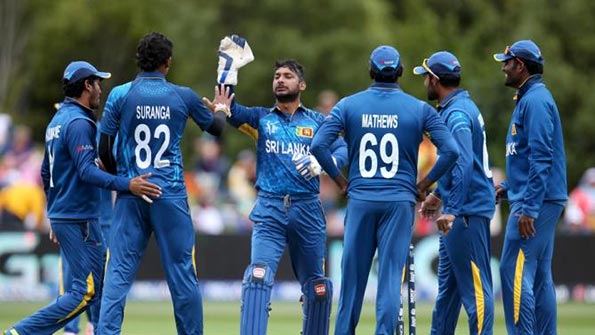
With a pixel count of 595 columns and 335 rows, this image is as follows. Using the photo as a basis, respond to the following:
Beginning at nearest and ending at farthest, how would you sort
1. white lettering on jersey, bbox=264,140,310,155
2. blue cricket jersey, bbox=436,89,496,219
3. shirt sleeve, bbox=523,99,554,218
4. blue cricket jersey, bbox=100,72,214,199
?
blue cricket jersey, bbox=100,72,214,199
blue cricket jersey, bbox=436,89,496,219
shirt sleeve, bbox=523,99,554,218
white lettering on jersey, bbox=264,140,310,155

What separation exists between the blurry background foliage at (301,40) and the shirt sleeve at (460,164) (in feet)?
69.2

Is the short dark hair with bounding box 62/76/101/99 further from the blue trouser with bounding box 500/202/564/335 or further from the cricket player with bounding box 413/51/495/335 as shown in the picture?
the blue trouser with bounding box 500/202/564/335

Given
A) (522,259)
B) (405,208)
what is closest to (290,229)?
(405,208)

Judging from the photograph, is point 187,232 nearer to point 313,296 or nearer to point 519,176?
point 313,296

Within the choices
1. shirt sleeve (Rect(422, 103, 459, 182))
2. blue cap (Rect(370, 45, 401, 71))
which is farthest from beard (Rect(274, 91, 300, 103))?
shirt sleeve (Rect(422, 103, 459, 182))

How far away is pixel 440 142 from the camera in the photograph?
11.5m

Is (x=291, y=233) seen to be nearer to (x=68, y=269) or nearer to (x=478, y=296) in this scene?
(x=478, y=296)

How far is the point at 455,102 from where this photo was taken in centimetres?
1227

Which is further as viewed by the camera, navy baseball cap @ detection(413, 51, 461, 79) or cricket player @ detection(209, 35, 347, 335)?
navy baseball cap @ detection(413, 51, 461, 79)

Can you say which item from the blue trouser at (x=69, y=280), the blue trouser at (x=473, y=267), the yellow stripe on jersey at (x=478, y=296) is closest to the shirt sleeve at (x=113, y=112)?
the blue trouser at (x=69, y=280)

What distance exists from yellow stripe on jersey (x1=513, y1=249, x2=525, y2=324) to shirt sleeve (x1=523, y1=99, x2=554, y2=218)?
1.50ft

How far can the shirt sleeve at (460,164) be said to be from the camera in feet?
38.9

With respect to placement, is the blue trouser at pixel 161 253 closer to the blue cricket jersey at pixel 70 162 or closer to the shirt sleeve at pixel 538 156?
the blue cricket jersey at pixel 70 162

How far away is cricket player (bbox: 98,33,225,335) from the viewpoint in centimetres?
1177
